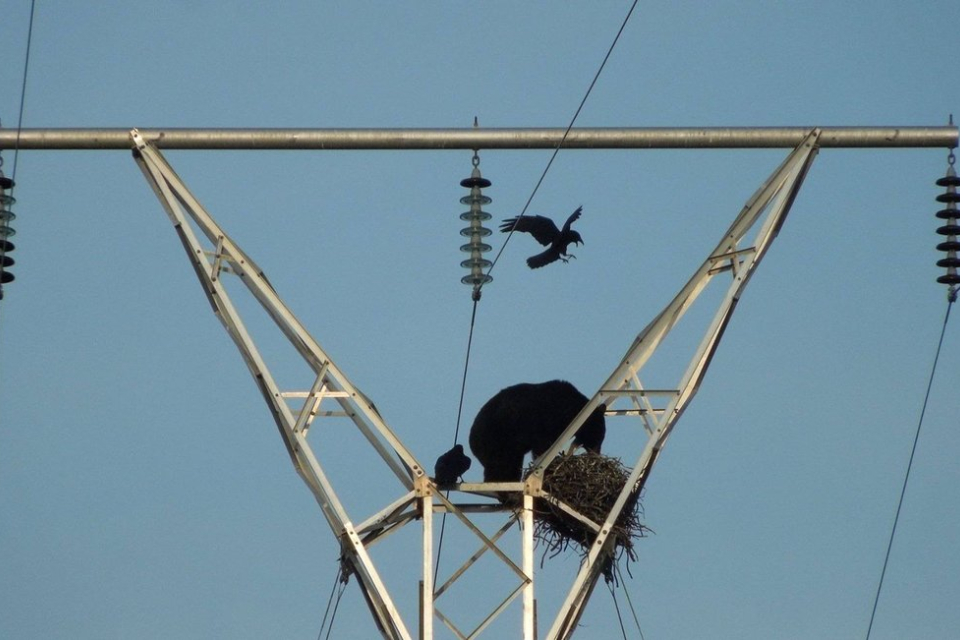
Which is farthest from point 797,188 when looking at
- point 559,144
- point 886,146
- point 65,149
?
point 65,149

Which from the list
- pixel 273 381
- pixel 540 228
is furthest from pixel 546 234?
pixel 273 381

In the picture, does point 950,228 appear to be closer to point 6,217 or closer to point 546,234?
point 546,234

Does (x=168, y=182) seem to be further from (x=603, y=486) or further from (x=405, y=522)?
(x=603, y=486)

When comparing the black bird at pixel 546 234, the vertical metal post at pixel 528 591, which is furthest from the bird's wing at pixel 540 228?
the vertical metal post at pixel 528 591

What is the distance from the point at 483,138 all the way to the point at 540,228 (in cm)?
218

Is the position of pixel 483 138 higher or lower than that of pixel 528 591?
higher

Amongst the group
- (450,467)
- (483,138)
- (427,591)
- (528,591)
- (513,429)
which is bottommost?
(427,591)

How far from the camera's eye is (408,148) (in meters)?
16.0

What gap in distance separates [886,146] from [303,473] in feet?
18.2

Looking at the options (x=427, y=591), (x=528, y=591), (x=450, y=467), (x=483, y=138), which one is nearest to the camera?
(x=427, y=591)

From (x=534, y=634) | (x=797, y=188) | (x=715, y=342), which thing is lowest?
(x=534, y=634)

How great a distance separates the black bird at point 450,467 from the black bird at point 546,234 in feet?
6.45

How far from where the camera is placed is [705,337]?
54.2 ft

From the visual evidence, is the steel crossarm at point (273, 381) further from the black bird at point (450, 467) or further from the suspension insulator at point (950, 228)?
the suspension insulator at point (950, 228)
